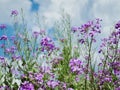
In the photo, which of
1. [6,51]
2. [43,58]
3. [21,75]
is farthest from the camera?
[6,51]

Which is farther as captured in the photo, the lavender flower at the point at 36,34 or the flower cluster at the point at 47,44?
the lavender flower at the point at 36,34

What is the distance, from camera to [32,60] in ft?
20.4

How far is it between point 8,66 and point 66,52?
121 centimetres

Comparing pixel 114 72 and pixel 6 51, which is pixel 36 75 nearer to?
pixel 114 72

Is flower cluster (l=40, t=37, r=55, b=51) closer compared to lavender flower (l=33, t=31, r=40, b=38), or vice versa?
flower cluster (l=40, t=37, r=55, b=51)

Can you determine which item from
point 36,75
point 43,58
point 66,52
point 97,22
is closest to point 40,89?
point 36,75

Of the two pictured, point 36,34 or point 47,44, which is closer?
point 47,44

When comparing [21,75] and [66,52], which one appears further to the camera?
[66,52]

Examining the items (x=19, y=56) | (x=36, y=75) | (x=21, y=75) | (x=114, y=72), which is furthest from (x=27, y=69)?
(x=114, y=72)

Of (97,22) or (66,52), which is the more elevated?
(97,22)

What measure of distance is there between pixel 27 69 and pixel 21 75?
0.67ft

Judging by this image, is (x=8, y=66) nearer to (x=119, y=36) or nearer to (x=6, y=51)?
(x=6, y=51)

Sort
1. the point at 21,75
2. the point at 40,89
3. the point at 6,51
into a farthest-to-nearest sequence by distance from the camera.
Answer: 1. the point at 6,51
2. the point at 21,75
3. the point at 40,89

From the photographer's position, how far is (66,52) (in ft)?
23.0
